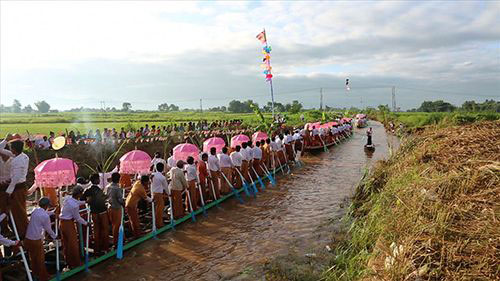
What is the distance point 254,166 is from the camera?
49.5ft

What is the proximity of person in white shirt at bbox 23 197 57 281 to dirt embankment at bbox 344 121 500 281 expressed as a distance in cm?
568

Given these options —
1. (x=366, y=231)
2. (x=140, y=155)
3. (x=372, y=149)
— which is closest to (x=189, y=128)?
(x=372, y=149)

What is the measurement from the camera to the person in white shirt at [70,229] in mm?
6918

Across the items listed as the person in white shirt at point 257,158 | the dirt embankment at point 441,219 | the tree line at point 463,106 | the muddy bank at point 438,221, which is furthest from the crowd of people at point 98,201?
the tree line at point 463,106

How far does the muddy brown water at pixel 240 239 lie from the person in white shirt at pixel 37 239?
0.89m

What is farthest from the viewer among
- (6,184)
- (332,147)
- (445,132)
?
(332,147)

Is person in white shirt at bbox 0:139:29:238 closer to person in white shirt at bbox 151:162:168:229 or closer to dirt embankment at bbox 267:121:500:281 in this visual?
person in white shirt at bbox 151:162:168:229

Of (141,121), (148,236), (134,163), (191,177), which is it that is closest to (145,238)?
(148,236)

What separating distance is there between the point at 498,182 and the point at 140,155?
885cm

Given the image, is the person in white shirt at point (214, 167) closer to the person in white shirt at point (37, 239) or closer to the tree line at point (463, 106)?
the person in white shirt at point (37, 239)

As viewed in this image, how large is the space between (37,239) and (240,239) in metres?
4.72

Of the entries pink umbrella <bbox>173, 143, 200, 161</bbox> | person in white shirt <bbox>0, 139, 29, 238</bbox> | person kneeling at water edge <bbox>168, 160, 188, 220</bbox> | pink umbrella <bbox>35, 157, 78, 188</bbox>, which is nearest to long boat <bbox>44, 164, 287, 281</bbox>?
person kneeling at water edge <bbox>168, 160, 188, 220</bbox>

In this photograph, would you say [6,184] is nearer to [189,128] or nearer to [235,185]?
[235,185]

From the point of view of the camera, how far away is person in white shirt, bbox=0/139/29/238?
6984 mm
